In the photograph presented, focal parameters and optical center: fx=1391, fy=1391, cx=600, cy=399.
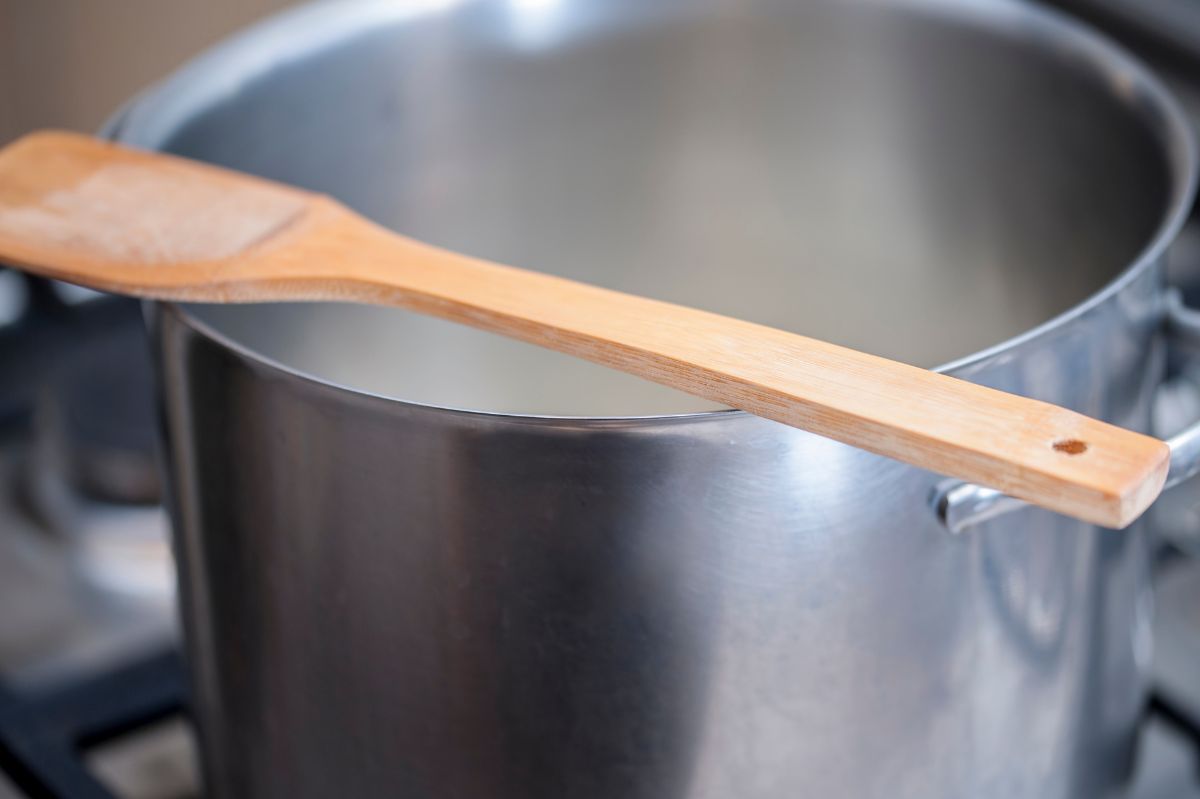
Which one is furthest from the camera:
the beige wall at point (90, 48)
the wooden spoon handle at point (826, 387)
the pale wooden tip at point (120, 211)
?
the beige wall at point (90, 48)

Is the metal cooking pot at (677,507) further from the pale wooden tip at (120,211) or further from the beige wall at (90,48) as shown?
the beige wall at (90,48)

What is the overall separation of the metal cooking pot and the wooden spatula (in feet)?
0.05

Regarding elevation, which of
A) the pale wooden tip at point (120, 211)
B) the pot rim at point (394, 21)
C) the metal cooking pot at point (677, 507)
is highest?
the pot rim at point (394, 21)

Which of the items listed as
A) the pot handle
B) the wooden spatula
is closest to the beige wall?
the wooden spatula

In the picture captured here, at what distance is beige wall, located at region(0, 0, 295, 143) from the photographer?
1.07 m

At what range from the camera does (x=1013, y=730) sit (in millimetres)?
296

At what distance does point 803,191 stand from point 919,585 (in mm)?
234

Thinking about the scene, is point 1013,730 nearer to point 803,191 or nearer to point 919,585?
point 919,585

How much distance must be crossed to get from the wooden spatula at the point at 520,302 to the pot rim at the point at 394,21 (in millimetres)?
20

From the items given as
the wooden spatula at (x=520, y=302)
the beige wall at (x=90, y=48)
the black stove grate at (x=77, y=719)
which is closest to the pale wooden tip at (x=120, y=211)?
the wooden spatula at (x=520, y=302)

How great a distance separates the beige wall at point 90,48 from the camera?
1.07 m

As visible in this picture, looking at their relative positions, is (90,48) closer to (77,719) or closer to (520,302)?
(77,719)

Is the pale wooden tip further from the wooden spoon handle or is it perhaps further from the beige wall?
the beige wall

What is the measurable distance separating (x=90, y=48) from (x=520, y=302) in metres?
1.10
